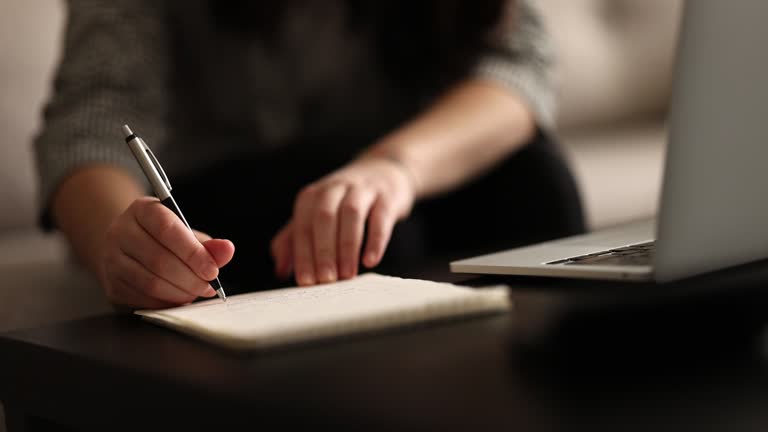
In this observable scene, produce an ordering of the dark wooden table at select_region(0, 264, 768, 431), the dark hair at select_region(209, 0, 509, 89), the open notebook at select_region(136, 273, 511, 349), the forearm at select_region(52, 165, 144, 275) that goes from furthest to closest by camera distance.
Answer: the dark hair at select_region(209, 0, 509, 89) → the forearm at select_region(52, 165, 144, 275) → the open notebook at select_region(136, 273, 511, 349) → the dark wooden table at select_region(0, 264, 768, 431)

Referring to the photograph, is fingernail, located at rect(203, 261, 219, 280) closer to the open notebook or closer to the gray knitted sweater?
the open notebook

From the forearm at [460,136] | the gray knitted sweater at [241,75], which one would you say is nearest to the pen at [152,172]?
the forearm at [460,136]

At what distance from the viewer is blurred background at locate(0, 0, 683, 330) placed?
1.08 metres

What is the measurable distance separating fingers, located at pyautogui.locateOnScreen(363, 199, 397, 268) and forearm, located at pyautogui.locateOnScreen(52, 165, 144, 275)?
208 mm

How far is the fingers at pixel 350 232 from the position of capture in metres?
0.62

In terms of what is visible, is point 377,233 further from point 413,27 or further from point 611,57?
point 611,57

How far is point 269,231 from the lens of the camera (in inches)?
32.9

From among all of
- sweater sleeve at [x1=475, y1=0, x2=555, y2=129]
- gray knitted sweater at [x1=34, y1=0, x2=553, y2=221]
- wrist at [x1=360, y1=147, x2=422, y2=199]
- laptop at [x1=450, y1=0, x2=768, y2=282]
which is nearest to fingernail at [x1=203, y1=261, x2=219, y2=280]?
laptop at [x1=450, y1=0, x2=768, y2=282]

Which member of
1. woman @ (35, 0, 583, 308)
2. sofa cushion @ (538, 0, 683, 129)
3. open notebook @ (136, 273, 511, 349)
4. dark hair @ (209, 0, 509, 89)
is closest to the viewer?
open notebook @ (136, 273, 511, 349)

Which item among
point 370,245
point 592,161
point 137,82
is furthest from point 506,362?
point 592,161

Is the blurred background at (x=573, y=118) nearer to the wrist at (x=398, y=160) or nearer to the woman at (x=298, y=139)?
the woman at (x=298, y=139)

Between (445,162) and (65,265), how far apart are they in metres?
0.49

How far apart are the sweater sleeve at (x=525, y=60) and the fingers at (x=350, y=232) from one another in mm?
476

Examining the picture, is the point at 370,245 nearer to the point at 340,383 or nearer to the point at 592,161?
the point at 340,383
